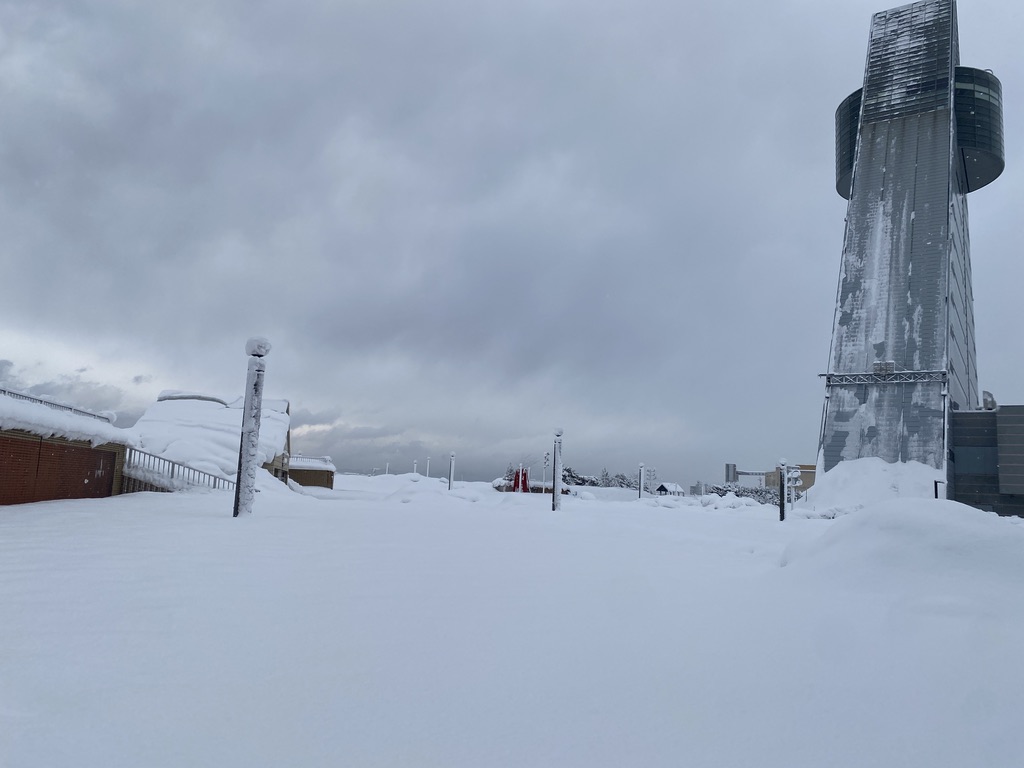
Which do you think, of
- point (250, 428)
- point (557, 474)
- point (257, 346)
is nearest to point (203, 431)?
point (557, 474)

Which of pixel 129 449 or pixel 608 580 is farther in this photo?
pixel 129 449

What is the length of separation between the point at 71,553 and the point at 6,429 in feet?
26.8

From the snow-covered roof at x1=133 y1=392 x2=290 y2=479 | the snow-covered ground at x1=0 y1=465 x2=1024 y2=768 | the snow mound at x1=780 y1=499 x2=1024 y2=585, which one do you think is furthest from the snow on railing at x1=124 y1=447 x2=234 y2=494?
the snow mound at x1=780 y1=499 x2=1024 y2=585

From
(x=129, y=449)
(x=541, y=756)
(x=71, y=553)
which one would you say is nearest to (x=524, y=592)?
(x=541, y=756)

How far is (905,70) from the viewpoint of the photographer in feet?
138

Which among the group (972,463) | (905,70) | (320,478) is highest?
(905,70)

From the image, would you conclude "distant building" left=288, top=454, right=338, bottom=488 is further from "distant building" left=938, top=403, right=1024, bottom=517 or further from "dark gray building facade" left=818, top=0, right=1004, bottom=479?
"distant building" left=938, top=403, right=1024, bottom=517

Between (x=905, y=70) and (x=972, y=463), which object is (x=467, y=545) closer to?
(x=972, y=463)

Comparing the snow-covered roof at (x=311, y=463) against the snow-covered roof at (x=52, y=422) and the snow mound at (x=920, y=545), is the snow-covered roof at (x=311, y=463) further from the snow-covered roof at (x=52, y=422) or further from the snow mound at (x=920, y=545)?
the snow mound at (x=920, y=545)

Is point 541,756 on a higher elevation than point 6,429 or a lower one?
lower

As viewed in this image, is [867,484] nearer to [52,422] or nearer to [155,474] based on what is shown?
[155,474]

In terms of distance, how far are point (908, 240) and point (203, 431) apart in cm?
4122

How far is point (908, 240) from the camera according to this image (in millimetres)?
38750

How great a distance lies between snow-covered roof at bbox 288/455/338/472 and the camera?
1511 inches
